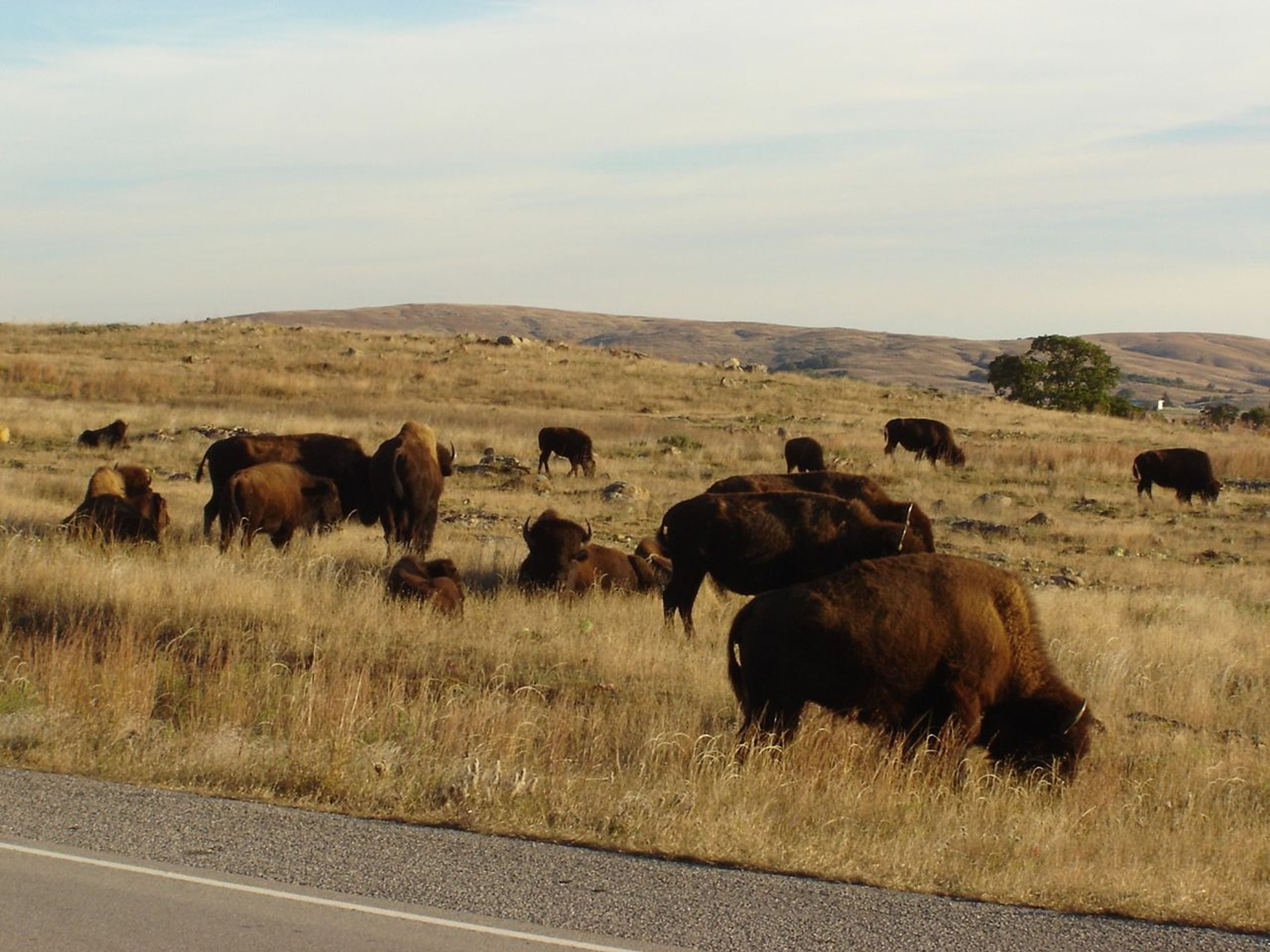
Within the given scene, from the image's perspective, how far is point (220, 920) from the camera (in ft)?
17.1

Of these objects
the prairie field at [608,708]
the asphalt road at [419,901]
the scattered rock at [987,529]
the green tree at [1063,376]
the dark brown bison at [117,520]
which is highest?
the green tree at [1063,376]

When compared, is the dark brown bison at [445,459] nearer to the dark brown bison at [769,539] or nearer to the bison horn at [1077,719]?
the dark brown bison at [769,539]

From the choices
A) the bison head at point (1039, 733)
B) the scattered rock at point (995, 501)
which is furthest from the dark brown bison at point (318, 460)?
the scattered rock at point (995, 501)

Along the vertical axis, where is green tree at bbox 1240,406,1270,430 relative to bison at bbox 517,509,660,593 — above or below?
above

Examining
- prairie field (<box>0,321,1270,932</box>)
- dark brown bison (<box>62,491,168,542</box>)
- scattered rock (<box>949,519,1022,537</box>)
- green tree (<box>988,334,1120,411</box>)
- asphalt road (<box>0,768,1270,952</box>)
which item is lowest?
scattered rock (<box>949,519,1022,537</box>)

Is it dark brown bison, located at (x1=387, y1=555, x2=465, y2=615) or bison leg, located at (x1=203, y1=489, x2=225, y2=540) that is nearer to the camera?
dark brown bison, located at (x1=387, y1=555, x2=465, y2=615)

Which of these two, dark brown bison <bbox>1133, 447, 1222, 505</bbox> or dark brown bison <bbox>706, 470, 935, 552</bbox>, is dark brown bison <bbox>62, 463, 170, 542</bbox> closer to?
dark brown bison <bbox>706, 470, 935, 552</bbox>

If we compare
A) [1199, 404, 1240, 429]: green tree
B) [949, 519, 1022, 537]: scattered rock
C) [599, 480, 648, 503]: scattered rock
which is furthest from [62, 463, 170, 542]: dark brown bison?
[1199, 404, 1240, 429]: green tree

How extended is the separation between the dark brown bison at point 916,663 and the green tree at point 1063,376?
5439cm

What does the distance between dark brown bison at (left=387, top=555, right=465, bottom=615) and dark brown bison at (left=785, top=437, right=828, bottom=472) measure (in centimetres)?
1726

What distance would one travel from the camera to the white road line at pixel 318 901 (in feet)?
16.8

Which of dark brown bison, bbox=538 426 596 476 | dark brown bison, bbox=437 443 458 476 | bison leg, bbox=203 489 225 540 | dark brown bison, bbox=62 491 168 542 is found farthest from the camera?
dark brown bison, bbox=538 426 596 476

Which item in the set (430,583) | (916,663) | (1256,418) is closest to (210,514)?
(430,583)

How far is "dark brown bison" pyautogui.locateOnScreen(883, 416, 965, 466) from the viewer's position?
3509cm
